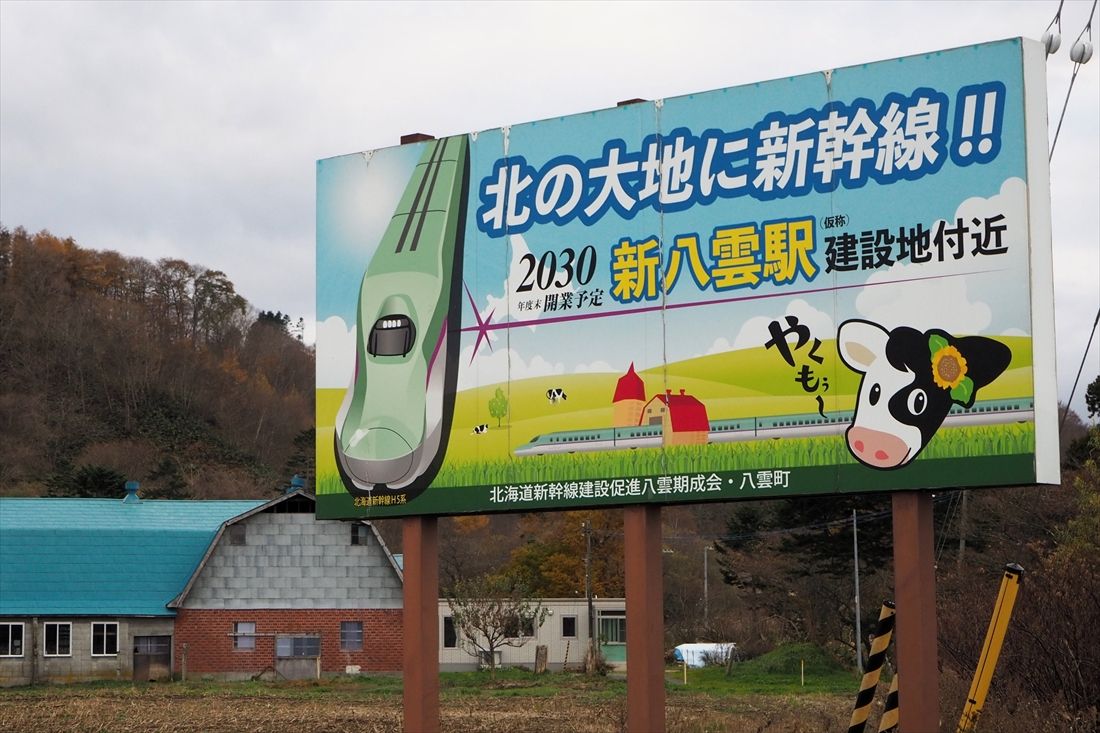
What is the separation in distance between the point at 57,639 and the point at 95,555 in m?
2.69

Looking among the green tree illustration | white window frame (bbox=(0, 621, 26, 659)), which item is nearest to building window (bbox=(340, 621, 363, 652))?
white window frame (bbox=(0, 621, 26, 659))

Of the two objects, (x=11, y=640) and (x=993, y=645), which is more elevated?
(x=993, y=645)

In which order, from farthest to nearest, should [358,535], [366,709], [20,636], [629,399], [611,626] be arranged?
[611,626] < [358,535] < [20,636] < [366,709] < [629,399]

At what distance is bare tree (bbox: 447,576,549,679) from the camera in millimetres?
47978

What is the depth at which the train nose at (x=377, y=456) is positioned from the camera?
18.1 metres

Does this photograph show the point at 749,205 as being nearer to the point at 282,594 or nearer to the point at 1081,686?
the point at 1081,686

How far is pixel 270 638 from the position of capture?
4366 cm

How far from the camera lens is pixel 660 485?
642 inches

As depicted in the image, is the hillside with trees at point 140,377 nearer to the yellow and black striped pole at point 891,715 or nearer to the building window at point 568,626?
the building window at point 568,626

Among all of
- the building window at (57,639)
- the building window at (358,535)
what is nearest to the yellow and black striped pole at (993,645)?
the building window at (358,535)

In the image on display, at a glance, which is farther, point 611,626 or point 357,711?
point 611,626

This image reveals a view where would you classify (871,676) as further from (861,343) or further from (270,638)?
(270,638)

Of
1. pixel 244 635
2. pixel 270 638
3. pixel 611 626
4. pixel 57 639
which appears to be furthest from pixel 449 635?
pixel 57 639

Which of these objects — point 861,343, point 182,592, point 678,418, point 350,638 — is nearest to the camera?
point 861,343
